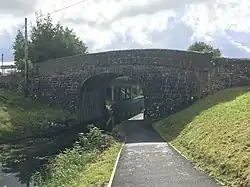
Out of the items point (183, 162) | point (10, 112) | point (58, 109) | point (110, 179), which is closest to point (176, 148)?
point (183, 162)

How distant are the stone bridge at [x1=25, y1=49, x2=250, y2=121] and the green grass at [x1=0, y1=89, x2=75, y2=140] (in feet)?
7.63

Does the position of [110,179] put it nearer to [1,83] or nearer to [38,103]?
[38,103]

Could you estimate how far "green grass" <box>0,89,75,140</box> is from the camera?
36219mm

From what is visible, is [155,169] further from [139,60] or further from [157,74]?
[139,60]

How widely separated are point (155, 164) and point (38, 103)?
102 ft

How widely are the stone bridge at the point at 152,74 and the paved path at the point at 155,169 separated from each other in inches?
565

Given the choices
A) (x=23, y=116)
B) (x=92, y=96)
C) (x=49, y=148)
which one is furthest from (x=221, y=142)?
(x=92, y=96)

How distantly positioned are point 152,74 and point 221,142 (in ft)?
75.3

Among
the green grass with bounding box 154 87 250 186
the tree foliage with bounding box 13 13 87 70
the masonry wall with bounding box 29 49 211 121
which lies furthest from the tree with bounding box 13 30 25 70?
the green grass with bounding box 154 87 250 186

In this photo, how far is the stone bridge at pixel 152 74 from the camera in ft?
125

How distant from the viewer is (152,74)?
40312 mm

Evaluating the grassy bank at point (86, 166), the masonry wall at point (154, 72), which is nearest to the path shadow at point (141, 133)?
the grassy bank at point (86, 166)

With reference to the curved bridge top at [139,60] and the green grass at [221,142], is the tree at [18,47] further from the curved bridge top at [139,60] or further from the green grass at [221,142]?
the green grass at [221,142]

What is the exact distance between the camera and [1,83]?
5119cm
